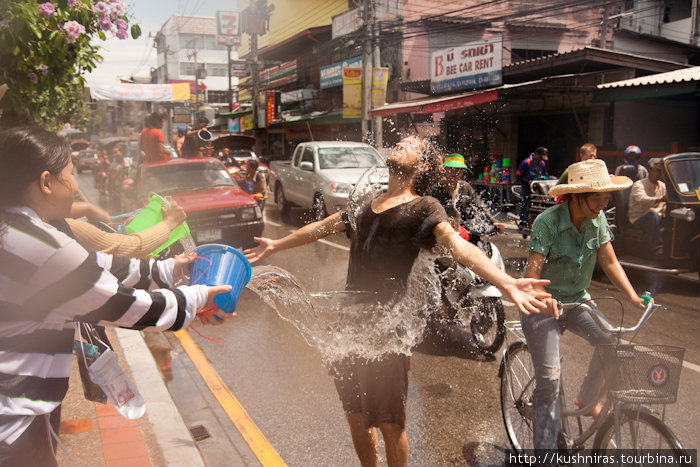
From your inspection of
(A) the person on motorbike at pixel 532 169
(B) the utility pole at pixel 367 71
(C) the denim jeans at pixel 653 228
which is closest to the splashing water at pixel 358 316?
(C) the denim jeans at pixel 653 228

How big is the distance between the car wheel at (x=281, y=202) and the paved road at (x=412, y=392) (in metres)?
9.23

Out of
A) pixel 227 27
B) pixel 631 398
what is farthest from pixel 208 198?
pixel 227 27

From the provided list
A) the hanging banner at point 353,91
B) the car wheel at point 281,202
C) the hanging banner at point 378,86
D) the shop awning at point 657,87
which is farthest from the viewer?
the hanging banner at point 353,91

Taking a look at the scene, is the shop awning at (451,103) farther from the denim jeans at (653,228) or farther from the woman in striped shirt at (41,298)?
the woman in striped shirt at (41,298)

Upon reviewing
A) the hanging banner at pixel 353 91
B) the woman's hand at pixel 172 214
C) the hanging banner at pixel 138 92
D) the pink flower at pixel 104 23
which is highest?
the hanging banner at pixel 138 92

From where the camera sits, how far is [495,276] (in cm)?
259

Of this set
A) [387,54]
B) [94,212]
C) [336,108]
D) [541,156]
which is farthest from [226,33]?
[94,212]

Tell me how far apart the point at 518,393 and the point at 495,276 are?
5.15 feet

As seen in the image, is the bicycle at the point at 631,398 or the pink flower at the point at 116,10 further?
the pink flower at the point at 116,10

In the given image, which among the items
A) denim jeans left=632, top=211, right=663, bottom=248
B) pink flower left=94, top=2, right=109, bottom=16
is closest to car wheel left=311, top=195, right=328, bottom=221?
denim jeans left=632, top=211, right=663, bottom=248

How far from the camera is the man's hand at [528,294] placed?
242 cm

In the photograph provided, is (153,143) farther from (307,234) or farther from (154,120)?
(307,234)

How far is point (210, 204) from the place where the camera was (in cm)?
902

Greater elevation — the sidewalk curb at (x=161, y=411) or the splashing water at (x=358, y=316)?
the splashing water at (x=358, y=316)
